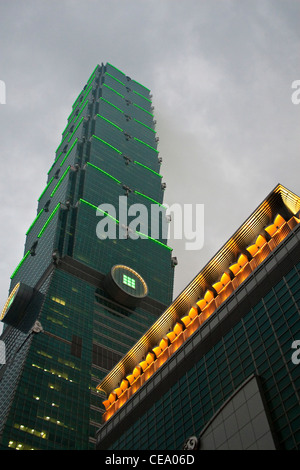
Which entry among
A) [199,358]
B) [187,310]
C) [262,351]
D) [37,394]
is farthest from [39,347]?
[262,351]

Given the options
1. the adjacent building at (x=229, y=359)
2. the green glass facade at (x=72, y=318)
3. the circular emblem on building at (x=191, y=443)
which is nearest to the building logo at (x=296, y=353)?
the adjacent building at (x=229, y=359)

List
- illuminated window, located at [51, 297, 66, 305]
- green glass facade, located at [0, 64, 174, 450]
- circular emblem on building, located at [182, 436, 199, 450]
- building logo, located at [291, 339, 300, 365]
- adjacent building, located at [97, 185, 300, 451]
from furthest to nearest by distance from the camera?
1. illuminated window, located at [51, 297, 66, 305]
2. green glass facade, located at [0, 64, 174, 450]
3. circular emblem on building, located at [182, 436, 199, 450]
4. adjacent building, located at [97, 185, 300, 451]
5. building logo, located at [291, 339, 300, 365]

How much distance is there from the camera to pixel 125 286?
159 m

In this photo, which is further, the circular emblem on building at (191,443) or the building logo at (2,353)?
the building logo at (2,353)

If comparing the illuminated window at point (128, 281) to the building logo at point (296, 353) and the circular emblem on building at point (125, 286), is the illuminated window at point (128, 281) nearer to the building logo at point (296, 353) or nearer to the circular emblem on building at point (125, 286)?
the circular emblem on building at point (125, 286)

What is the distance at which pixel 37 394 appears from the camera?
4589 inches

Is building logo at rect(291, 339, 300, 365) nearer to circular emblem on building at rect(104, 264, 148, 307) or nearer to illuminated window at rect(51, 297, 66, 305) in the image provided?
illuminated window at rect(51, 297, 66, 305)

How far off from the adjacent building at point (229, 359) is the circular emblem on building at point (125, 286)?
250 feet

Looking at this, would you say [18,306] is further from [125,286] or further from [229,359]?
[229,359]

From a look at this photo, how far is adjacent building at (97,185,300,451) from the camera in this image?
160 ft

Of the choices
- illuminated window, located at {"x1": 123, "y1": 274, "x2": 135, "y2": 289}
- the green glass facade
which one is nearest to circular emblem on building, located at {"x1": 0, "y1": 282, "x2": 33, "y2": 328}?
the green glass facade

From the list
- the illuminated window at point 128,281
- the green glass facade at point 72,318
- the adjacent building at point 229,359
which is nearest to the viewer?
the adjacent building at point 229,359

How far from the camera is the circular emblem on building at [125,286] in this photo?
156 m

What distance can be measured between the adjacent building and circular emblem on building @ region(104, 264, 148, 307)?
250ft
